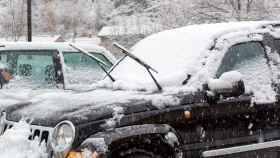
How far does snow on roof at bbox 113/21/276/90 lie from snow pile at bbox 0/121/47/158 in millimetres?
1201

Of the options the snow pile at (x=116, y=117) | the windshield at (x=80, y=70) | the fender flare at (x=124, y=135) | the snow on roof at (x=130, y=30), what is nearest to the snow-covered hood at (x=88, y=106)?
the snow pile at (x=116, y=117)

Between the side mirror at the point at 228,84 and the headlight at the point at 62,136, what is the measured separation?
1.23m

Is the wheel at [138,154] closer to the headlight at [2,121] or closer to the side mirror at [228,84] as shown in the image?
the side mirror at [228,84]

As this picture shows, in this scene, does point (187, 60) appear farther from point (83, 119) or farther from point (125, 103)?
point (83, 119)

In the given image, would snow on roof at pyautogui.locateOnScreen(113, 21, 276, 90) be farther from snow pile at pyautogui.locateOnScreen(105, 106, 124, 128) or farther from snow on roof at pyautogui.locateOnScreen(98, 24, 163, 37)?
snow on roof at pyautogui.locateOnScreen(98, 24, 163, 37)

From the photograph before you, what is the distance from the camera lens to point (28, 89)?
8.45 metres

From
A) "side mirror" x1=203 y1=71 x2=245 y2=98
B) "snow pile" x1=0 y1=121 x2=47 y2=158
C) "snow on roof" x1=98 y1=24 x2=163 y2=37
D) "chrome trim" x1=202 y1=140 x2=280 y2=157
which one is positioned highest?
"snow on roof" x1=98 y1=24 x2=163 y2=37

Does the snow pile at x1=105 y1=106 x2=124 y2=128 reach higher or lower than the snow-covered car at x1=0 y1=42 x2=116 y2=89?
lower

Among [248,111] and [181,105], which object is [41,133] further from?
[248,111]

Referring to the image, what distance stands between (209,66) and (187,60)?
0.22 meters

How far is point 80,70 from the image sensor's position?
9148 mm

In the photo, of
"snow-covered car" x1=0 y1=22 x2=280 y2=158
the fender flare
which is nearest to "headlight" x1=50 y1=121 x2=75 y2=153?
"snow-covered car" x1=0 y1=22 x2=280 y2=158

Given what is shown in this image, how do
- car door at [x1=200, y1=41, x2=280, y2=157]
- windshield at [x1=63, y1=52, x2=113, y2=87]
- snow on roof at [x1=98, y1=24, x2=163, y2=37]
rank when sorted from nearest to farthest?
car door at [x1=200, y1=41, x2=280, y2=157] < windshield at [x1=63, y1=52, x2=113, y2=87] < snow on roof at [x1=98, y1=24, x2=163, y2=37]

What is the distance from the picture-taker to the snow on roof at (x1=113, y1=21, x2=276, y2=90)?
5.27 m
